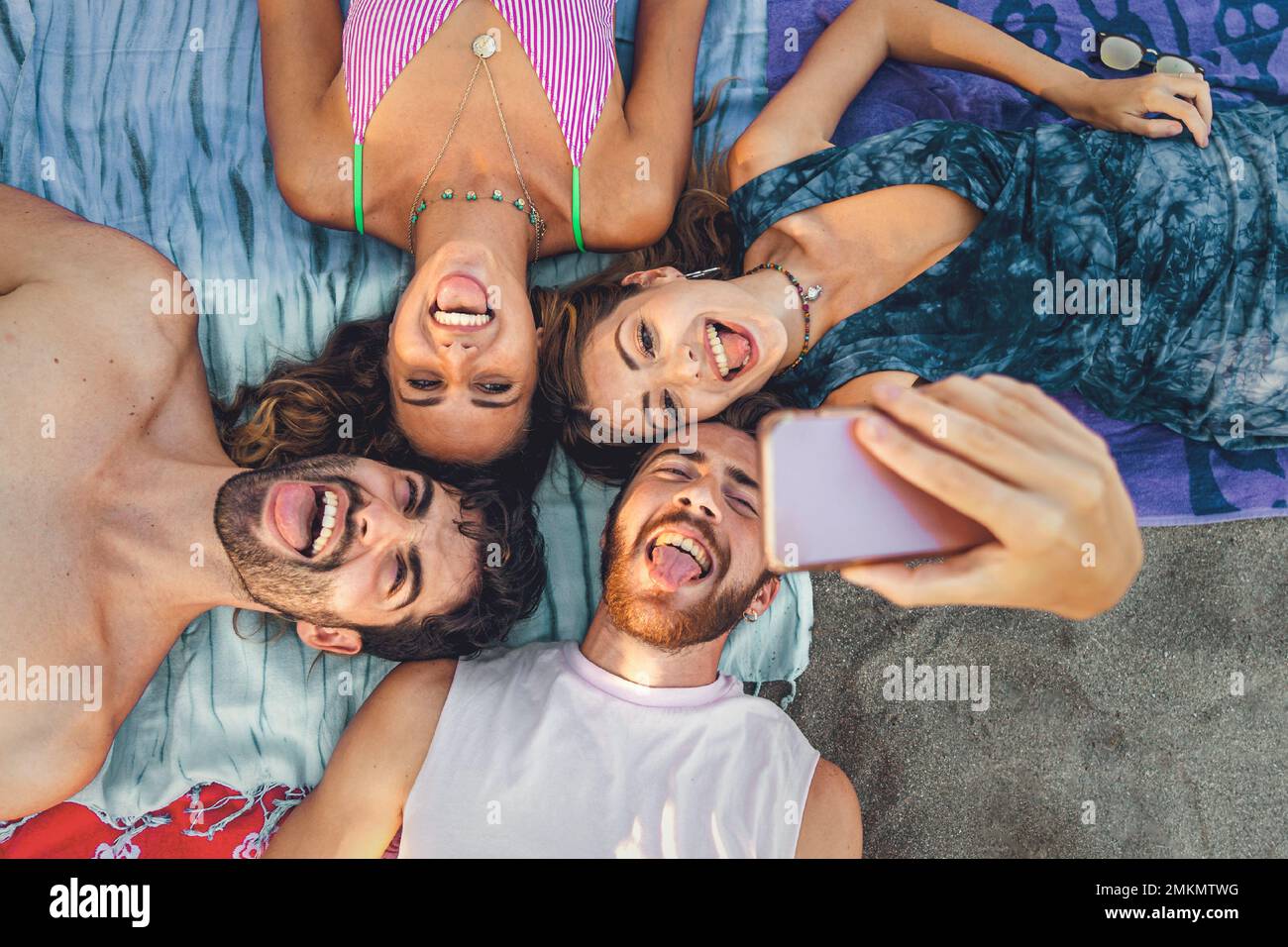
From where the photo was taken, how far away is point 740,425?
2521 mm

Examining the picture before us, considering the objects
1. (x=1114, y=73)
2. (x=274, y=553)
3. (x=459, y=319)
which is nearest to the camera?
(x=459, y=319)

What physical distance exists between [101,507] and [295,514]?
0.56m

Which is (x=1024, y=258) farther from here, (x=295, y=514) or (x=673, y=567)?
(x=295, y=514)

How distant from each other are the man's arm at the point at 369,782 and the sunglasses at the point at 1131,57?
8.58ft

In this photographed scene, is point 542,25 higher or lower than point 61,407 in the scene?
higher

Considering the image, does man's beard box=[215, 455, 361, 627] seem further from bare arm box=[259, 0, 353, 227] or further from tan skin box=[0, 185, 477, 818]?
bare arm box=[259, 0, 353, 227]

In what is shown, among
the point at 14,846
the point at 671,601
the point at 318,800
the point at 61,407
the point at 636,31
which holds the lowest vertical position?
the point at 14,846

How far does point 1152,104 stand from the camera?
241 cm

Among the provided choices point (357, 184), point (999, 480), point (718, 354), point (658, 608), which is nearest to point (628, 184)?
point (718, 354)

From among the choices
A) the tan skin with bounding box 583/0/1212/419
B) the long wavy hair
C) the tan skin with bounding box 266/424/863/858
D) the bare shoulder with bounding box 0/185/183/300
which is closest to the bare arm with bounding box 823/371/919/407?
the tan skin with bounding box 583/0/1212/419

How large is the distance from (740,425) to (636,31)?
47.4 inches
